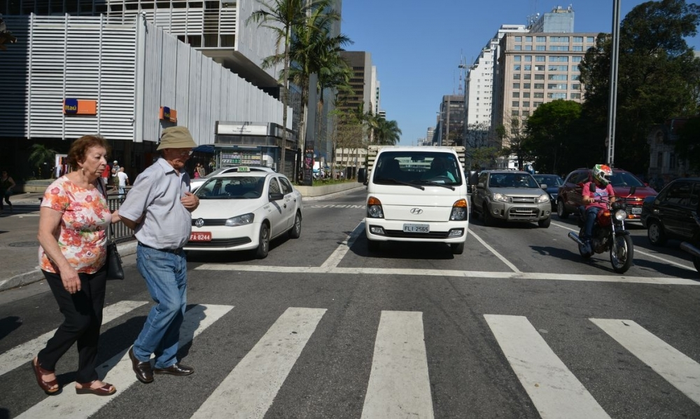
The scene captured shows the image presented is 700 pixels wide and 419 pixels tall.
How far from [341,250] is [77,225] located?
310 inches

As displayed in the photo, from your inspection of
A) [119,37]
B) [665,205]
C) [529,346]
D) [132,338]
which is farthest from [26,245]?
[119,37]

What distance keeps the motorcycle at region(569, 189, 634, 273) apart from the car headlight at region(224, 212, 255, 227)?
19.8 feet

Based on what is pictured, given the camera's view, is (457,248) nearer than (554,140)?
Yes

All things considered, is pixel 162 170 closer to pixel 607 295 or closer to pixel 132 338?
pixel 132 338

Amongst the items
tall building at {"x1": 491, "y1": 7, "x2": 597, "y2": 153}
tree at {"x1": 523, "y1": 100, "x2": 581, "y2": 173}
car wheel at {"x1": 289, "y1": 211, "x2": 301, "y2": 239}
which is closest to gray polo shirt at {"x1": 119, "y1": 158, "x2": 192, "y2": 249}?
car wheel at {"x1": 289, "y1": 211, "x2": 301, "y2": 239}

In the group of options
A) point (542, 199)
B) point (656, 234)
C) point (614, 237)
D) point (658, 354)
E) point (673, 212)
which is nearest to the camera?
point (658, 354)

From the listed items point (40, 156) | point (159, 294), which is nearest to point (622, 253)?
point (159, 294)

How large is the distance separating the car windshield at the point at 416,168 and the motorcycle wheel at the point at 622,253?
287 centimetres

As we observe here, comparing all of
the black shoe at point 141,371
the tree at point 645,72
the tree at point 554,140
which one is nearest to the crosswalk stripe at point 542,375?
the black shoe at point 141,371

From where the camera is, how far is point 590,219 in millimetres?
10125

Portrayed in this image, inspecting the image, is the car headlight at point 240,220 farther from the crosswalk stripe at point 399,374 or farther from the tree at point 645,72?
the tree at point 645,72

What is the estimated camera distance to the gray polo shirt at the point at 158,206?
404 centimetres

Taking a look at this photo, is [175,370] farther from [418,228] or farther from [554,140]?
[554,140]

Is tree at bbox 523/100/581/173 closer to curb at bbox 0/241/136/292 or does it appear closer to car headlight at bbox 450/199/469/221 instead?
car headlight at bbox 450/199/469/221
